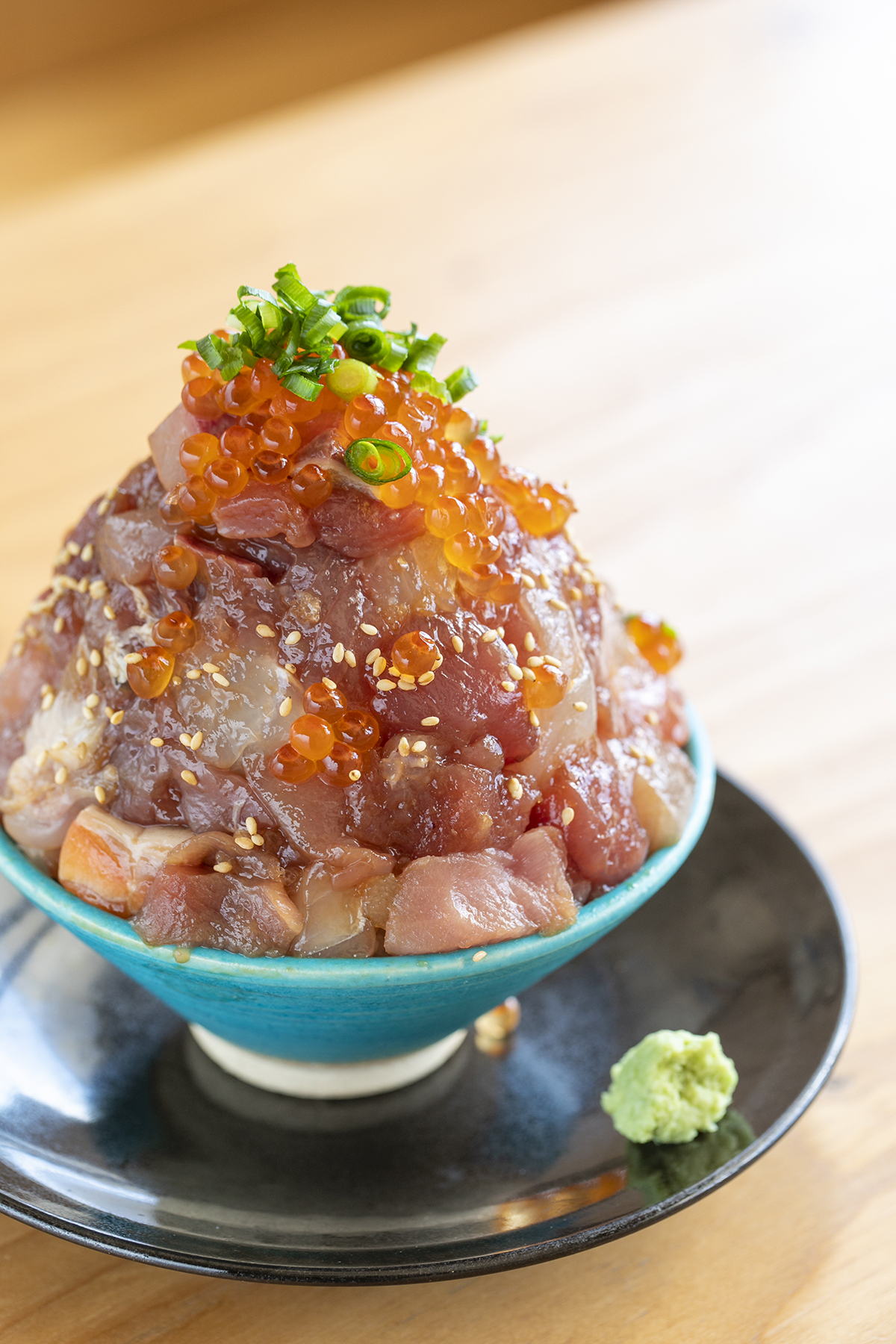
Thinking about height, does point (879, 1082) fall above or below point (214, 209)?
below

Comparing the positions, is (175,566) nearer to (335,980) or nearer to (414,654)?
(414,654)

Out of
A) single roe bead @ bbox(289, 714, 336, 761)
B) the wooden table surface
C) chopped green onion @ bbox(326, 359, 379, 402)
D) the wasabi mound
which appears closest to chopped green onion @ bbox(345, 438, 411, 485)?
chopped green onion @ bbox(326, 359, 379, 402)

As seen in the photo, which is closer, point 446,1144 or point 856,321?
point 446,1144

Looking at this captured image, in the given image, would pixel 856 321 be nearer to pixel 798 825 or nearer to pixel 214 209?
pixel 214 209

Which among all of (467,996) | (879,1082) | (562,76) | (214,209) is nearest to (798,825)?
(879,1082)

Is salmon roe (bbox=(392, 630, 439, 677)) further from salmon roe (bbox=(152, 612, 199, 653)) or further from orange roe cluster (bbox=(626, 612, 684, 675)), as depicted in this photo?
orange roe cluster (bbox=(626, 612, 684, 675))

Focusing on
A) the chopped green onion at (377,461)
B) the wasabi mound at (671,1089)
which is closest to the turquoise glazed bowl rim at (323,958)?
the wasabi mound at (671,1089)

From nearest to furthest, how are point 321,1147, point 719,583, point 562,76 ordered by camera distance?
point 321,1147, point 719,583, point 562,76
